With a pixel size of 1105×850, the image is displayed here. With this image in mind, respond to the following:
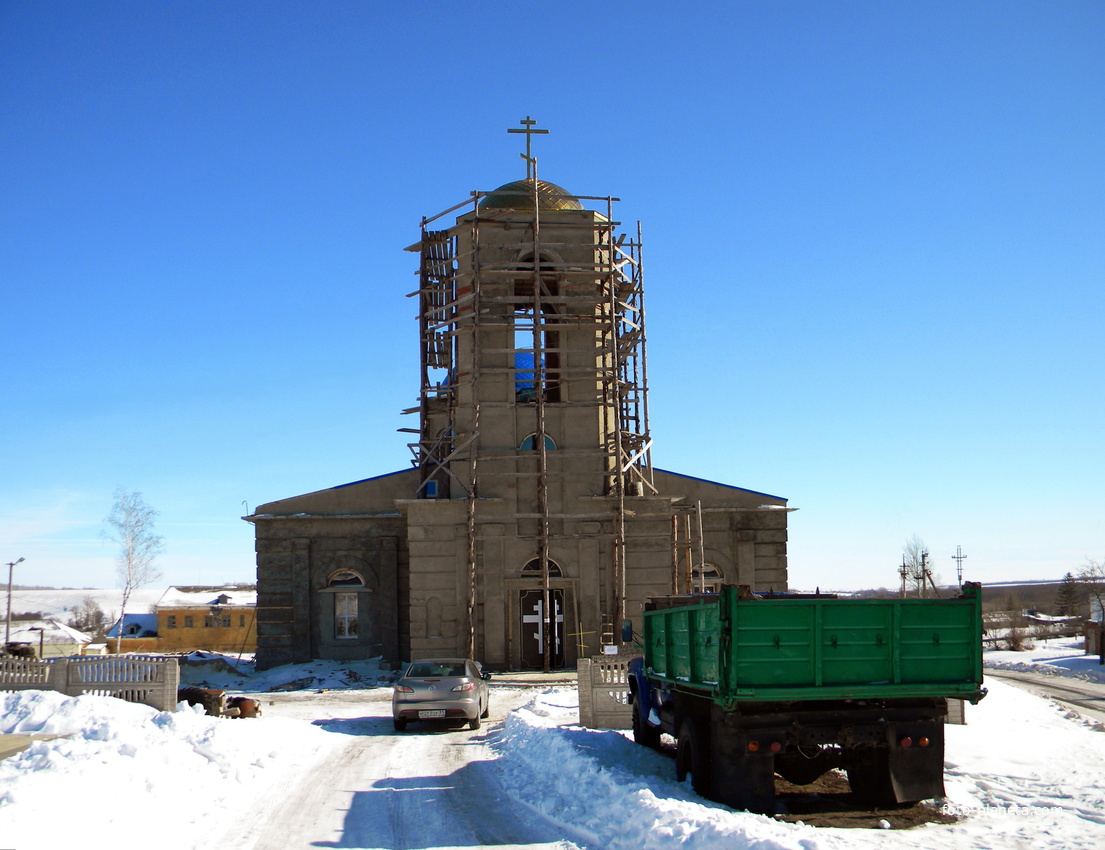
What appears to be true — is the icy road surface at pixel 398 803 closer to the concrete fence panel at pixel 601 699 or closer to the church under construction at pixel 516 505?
the concrete fence panel at pixel 601 699

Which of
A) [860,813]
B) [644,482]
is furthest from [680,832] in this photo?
[644,482]

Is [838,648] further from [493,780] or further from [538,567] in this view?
[538,567]

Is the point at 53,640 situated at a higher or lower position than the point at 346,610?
lower

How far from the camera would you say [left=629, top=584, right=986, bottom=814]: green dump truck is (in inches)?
400

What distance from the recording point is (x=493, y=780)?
13.4 m

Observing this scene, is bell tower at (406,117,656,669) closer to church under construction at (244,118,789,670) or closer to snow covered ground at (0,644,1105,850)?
church under construction at (244,118,789,670)

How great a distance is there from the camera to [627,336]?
3453 centimetres

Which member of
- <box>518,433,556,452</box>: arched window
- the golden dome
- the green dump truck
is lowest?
the green dump truck

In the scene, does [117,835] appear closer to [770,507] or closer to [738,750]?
[738,750]

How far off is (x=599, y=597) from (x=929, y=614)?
21036 mm

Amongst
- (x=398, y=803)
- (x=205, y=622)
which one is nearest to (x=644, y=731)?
(x=398, y=803)

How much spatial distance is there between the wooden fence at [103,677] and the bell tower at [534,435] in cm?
1218

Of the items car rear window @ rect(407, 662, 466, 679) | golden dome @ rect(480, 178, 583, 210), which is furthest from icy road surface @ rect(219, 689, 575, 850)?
golden dome @ rect(480, 178, 583, 210)

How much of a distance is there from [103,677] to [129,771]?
8.38 metres
